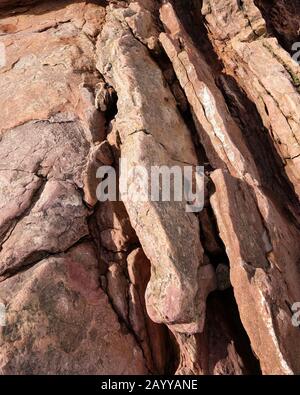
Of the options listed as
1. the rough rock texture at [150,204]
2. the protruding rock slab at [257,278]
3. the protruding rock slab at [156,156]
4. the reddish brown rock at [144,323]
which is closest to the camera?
the protruding rock slab at [257,278]

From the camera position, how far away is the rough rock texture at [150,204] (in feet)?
26.0

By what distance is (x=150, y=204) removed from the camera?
8.24m

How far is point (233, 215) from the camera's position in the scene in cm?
866

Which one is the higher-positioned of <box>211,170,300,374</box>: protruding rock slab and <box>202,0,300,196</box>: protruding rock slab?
<box>202,0,300,196</box>: protruding rock slab

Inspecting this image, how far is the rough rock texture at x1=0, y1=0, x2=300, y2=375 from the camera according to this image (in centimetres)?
794

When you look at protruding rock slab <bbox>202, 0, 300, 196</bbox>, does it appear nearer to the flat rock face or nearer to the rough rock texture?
the rough rock texture

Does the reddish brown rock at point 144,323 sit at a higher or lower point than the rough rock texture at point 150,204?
lower

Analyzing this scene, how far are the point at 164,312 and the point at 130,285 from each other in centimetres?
157

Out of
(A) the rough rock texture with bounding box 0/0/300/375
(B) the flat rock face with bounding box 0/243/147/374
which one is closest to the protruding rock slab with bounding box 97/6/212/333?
(A) the rough rock texture with bounding box 0/0/300/375

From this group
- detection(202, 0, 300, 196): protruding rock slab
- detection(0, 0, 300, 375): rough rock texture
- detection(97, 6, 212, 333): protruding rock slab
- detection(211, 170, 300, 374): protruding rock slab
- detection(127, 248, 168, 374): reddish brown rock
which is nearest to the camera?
detection(211, 170, 300, 374): protruding rock slab

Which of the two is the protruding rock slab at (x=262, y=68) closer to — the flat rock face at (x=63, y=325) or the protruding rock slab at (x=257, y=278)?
the protruding rock slab at (x=257, y=278)

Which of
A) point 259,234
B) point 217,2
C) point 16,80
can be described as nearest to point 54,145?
point 16,80

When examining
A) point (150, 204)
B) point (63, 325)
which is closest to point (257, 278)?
point (150, 204)

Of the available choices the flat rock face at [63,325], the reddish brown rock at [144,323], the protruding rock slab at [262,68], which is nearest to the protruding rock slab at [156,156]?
the reddish brown rock at [144,323]
